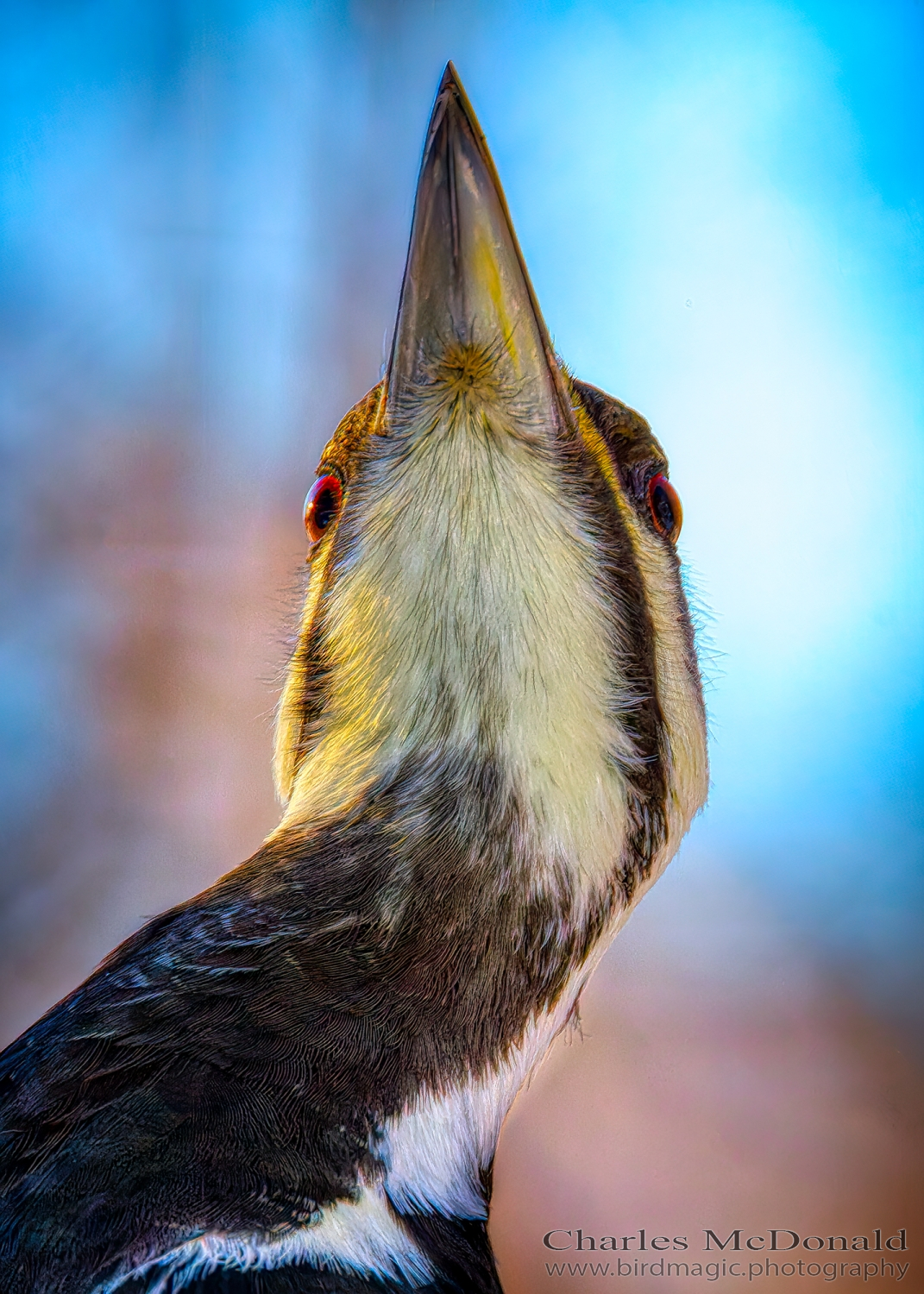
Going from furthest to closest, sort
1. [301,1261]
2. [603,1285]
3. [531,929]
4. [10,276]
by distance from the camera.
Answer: [10,276] → [603,1285] → [531,929] → [301,1261]

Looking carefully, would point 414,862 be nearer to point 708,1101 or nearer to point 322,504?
point 322,504

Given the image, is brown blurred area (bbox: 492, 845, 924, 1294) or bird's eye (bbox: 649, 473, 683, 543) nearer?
bird's eye (bbox: 649, 473, 683, 543)

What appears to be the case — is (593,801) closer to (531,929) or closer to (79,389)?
(531,929)

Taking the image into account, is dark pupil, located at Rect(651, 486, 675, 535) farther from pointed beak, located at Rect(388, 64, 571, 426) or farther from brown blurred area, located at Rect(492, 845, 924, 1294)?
brown blurred area, located at Rect(492, 845, 924, 1294)

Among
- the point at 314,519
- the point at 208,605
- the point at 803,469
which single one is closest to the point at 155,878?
the point at 208,605

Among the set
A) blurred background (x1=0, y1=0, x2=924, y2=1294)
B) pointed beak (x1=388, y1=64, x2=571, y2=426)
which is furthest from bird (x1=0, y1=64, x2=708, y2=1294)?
blurred background (x1=0, y1=0, x2=924, y2=1294)

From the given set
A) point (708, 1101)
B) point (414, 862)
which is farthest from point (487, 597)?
point (708, 1101)
